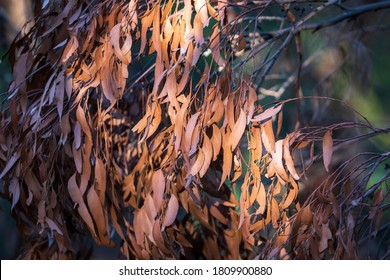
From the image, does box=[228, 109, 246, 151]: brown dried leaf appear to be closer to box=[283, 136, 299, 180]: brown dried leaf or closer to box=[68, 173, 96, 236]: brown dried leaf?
box=[283, 136, 299, 180]: brown dried leaf

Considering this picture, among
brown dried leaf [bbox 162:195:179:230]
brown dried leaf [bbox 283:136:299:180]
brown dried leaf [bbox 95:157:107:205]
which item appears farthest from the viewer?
brown dried leaf [bbox 95:157:107:205]

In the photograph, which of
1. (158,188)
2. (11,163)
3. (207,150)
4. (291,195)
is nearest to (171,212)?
(158,188)

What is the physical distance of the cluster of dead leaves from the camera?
1724mm

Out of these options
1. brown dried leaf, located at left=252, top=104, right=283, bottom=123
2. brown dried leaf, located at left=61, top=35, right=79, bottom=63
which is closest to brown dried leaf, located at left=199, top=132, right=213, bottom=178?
brown dried leaf, located at left=252, top=104, right=283, bottom=123

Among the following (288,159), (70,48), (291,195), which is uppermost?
(70,48)

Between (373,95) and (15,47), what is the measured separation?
4.28 m

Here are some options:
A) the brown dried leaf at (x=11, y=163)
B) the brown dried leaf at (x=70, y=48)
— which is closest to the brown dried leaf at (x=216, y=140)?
the brown dried leaf at (x=70, y=48)

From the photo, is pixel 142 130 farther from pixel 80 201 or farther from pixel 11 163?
pixel 11 163

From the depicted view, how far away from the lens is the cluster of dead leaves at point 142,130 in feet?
5.65

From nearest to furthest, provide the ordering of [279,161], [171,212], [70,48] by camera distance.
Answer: [279,161] → [171,212] → [70,48]

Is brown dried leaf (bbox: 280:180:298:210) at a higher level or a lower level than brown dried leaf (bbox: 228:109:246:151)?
lower

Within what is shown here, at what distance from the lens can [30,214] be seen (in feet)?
6.69

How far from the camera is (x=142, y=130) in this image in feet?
6.14
